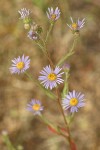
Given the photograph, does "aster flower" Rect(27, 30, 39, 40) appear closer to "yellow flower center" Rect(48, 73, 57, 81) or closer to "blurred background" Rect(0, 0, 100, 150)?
"yellow flower center" Rect(48, 73, 57, 81)

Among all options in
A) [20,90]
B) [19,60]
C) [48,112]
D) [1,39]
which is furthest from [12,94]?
[19,60]

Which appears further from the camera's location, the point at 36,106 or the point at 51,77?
the point at 36,106

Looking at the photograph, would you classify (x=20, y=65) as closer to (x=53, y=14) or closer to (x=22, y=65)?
(x=22, y=65)

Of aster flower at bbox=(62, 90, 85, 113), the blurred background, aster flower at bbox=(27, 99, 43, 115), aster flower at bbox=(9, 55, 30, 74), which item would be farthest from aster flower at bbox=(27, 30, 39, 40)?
the blurred background

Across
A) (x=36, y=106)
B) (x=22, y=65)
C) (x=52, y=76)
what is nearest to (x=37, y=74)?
(x=36, y=106)

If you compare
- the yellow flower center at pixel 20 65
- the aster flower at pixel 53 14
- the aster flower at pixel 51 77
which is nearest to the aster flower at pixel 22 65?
the yellow flower center at pixel 20 65

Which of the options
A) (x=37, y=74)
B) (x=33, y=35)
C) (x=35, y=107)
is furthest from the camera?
(x=37, y=74)

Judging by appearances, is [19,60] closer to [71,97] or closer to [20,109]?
[71,97]

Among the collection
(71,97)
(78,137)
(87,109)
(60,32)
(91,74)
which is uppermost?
(60,32)
